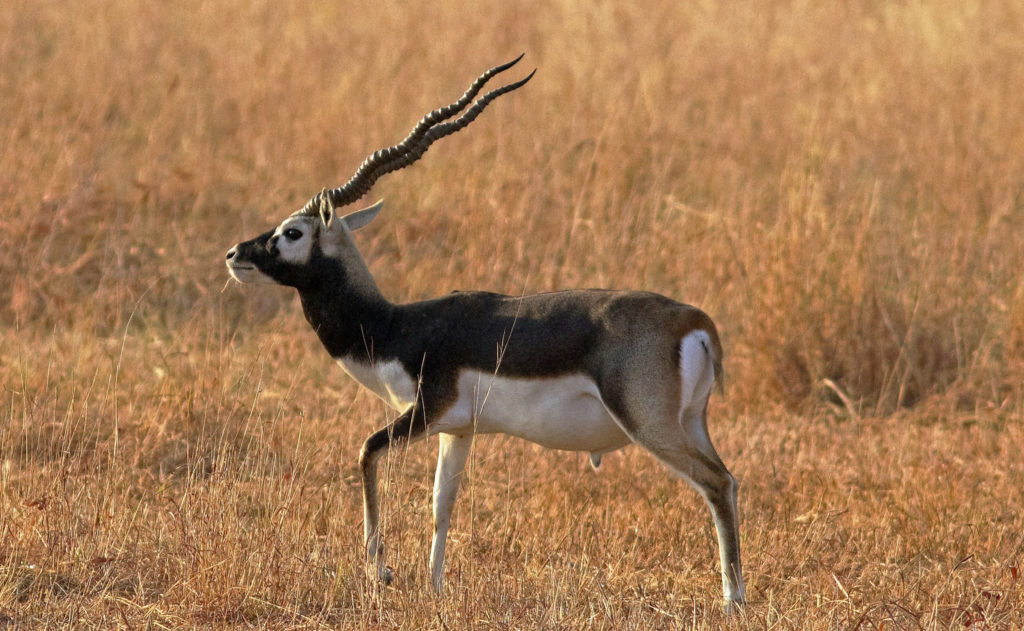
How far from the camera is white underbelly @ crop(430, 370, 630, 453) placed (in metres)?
4.93

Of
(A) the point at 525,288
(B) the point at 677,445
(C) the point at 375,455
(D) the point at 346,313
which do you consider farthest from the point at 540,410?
(A) the point at 525,288

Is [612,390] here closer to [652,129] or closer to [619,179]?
[619,179]

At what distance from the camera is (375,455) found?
Result: 4.97 meters

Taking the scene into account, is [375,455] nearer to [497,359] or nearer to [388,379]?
[388,379]

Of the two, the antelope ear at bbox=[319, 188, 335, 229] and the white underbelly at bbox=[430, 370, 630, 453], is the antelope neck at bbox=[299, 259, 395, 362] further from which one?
the white underbelly at bbox=[430, 370, 630, 453]

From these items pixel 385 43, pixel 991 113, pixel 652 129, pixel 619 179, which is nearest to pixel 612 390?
pixel 619 179

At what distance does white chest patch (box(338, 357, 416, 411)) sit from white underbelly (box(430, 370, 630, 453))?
0.64ft

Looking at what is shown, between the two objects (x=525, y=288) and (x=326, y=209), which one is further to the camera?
(x=525, y=288)

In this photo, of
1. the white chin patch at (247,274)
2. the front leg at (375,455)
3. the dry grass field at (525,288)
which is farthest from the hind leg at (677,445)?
the white chin patch at (247,274)

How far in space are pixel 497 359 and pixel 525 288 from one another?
3.65m

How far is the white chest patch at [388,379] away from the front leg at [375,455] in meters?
0.13

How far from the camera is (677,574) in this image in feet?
18.2

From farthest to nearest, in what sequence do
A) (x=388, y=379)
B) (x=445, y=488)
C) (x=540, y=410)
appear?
(x=445, y=488) → (x=388, y=379) → (x=540, y=410)

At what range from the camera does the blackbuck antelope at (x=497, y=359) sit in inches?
191
